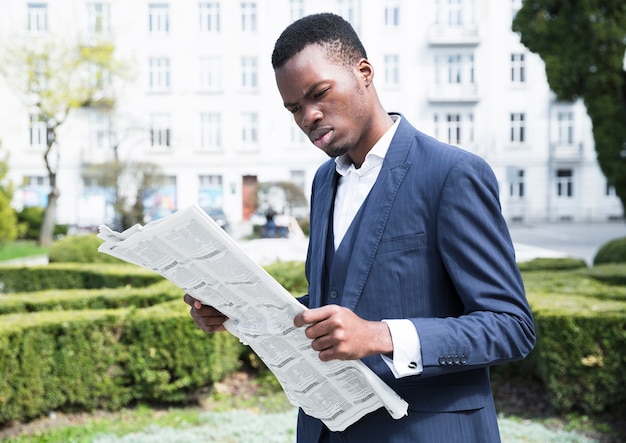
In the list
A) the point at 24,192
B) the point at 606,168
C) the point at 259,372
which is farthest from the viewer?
the point at 24,192

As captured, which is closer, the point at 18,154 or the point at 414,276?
the point at 414,276

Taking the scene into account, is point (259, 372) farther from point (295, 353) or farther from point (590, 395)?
point (295, 353)

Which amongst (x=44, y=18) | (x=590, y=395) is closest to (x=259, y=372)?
(x=590, y=395)

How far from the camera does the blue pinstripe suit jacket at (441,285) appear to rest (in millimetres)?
1326

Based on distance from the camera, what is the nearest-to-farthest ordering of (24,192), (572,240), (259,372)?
(259,372) → (572,240) → (24,192)

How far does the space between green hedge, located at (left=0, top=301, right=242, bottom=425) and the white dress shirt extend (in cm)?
358

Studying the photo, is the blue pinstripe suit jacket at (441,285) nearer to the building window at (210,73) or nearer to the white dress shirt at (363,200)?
the white dress shirt at (363,200)

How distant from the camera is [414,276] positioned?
1394mm

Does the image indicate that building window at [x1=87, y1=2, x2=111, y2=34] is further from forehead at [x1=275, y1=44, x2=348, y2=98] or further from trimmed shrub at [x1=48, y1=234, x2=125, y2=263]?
forehead at [x1=275, y1=44, x2=348, y2=98]

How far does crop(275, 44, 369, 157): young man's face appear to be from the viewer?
1.45 m

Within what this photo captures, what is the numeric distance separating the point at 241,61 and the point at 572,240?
1659 centimetres

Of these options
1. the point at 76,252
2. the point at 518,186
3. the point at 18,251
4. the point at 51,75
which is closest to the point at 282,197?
the point at 51,75

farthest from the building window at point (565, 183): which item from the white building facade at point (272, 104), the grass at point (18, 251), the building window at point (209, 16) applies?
the grass at point (18, 251)

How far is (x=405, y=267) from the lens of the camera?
→ 1.39 meters
